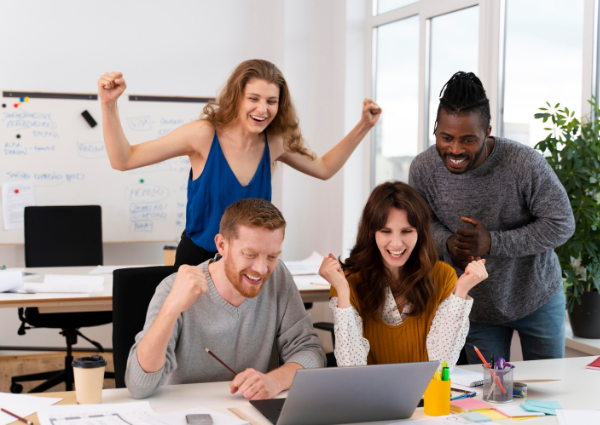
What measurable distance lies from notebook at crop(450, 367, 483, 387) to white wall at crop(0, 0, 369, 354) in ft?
8.12

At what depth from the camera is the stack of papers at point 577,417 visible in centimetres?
126

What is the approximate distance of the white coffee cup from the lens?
4.20 ft

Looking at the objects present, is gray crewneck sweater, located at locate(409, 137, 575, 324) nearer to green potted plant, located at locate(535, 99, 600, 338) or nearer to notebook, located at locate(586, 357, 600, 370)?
notebook, located at locate(586, 357, 600, 370)

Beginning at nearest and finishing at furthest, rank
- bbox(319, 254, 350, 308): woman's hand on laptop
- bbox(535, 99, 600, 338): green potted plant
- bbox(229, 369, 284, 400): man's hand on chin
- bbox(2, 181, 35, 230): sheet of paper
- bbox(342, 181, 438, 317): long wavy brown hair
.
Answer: bbox(229, 369, 284, 400): man's hand on chin
bbox(319, 254, 350, 308): woman's hand on laptop
bbox(342, 181, 438, 317): long wavy brown hair
bbox(535, 99, 600, 338): green potted plant
bbox(2, 181, 35, 230): sheet of paper

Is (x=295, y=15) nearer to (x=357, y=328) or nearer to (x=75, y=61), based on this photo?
(x=75, y=61)

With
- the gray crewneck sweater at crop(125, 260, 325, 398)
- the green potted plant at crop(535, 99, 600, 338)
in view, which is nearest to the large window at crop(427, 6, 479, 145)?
the green potted plant at crop(535, 99, 600, 338)

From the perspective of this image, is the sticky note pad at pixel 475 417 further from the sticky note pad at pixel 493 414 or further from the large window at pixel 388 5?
the large window at pixel 388 5

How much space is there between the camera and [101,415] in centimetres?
122

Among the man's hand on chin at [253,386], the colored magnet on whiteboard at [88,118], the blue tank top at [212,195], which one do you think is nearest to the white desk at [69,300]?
the blue tank top at [212,195]

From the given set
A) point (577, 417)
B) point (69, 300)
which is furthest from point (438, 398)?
point (69, 300)

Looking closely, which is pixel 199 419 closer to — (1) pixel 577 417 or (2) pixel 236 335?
(2) pixel 236 335

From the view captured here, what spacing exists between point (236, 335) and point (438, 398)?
56 cm

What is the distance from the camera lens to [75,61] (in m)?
4.06

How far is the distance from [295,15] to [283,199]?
51.4 inches
